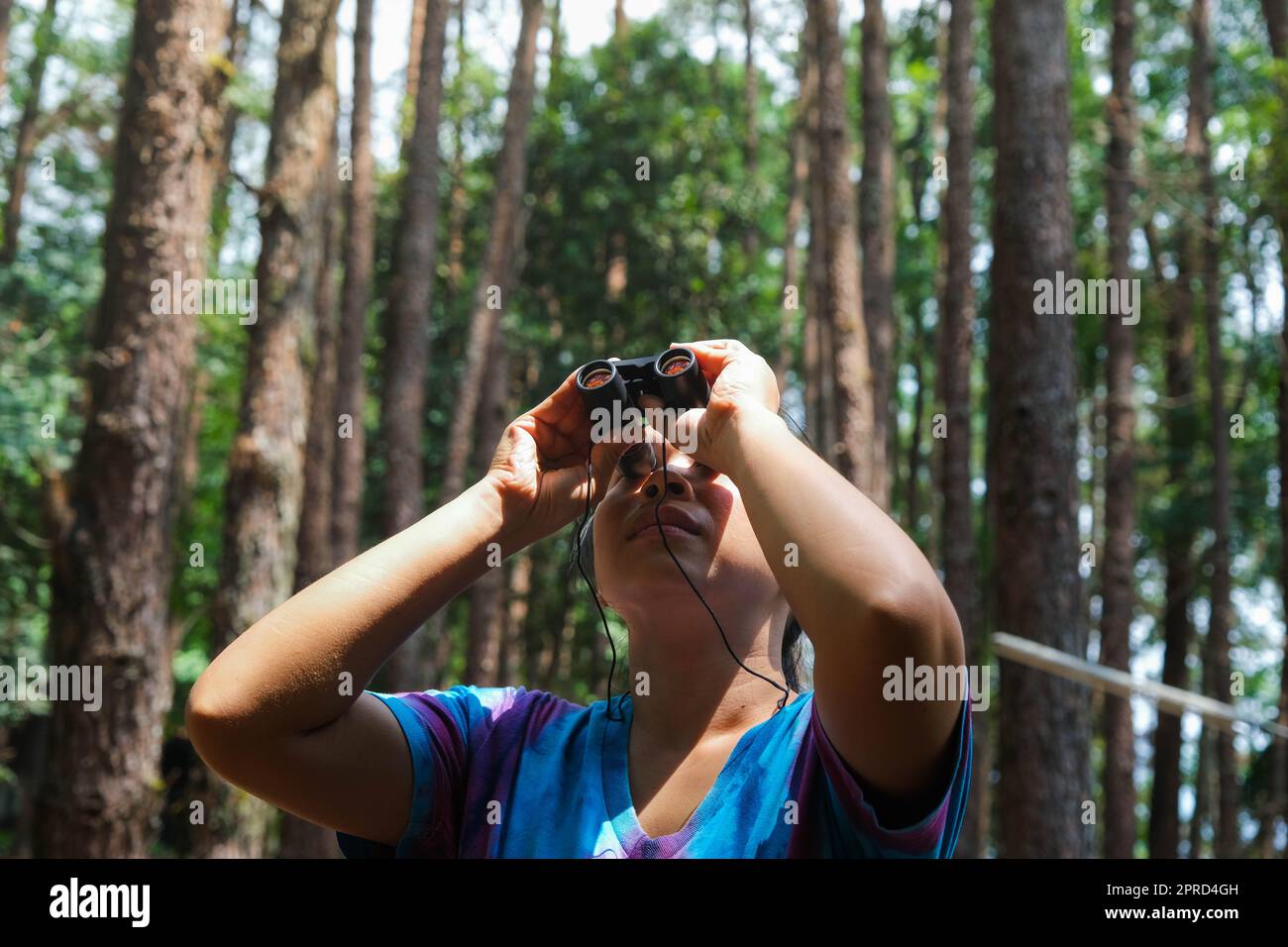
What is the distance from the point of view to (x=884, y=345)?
42.2ft

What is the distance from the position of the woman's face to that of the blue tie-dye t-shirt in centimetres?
20

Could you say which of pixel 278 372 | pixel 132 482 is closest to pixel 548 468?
pixel 132 482

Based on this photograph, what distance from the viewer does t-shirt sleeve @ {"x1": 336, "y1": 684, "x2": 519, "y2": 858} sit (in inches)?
70.8

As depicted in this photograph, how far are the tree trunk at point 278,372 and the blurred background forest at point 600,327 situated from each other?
1.1 inches

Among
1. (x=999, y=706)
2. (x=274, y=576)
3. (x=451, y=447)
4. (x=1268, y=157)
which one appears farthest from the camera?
(x=451, y=447)

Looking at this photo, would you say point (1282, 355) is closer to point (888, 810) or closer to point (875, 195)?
point (875, 195)

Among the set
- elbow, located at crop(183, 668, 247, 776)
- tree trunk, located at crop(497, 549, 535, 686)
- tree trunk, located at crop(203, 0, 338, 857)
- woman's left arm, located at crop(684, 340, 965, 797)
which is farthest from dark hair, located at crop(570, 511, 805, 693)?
tree trunk, located at crop(497, 549, 535, 686)

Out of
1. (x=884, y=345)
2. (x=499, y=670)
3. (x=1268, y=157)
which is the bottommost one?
(x=499, y=670)

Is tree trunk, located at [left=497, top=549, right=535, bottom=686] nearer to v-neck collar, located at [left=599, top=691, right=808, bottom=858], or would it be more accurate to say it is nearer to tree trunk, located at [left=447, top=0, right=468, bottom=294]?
tree trunk, located at [left=447, top=0, right=468, bottom=294]

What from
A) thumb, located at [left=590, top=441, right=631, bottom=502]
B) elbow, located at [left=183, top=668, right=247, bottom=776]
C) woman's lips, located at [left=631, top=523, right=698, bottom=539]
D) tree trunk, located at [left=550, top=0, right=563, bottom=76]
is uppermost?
tree trunk, located at [left=550, top=0, right=563, bottom=76]
